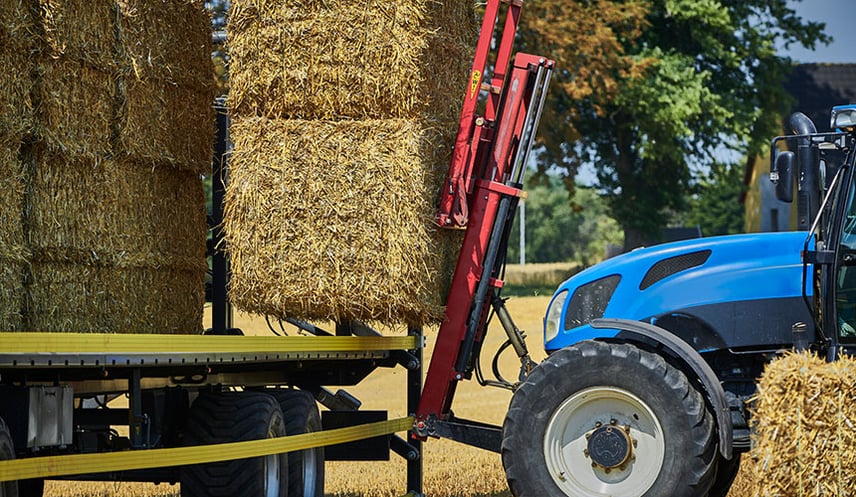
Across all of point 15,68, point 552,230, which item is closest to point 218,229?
point 15,68

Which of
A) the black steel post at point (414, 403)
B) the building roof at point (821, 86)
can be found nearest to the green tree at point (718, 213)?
the building roof at point (821, 86)

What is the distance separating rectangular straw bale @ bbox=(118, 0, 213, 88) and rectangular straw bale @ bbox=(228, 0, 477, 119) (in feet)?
1.80

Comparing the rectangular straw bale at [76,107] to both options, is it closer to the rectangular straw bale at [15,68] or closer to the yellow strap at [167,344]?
the rectangular straw bale at [15,68]

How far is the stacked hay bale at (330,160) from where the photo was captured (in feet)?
24.7

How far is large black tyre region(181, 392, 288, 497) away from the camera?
7566 mm

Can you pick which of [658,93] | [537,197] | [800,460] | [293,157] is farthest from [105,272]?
[537,197]

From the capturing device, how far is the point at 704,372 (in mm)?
7336

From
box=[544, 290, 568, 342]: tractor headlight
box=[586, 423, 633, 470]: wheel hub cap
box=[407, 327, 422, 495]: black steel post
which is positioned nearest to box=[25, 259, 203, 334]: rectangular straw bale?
box=[407, 327, 422, 495]: black steel post

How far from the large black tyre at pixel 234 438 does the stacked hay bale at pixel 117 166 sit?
2.09ft

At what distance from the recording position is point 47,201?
6750 mm

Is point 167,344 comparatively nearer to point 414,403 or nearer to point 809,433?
point 809,433

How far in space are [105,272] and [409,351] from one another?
2792 millimetres

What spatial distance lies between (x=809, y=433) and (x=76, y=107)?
13.4ft

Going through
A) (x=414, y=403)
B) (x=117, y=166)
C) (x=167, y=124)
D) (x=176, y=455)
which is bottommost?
(x=414, y=403)
